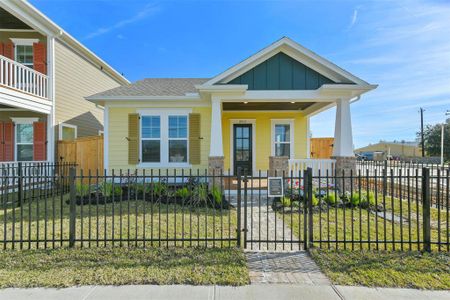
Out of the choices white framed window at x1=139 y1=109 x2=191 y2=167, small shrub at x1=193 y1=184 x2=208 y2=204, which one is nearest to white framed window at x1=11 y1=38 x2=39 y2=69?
white framed window at x1=139 y1=109 x2=191 y2=167

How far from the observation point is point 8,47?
38.1ft

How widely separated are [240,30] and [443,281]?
523 inches

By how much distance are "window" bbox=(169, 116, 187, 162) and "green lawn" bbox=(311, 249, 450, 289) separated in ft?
23.0

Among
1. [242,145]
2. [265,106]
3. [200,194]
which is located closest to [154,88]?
[242,145]

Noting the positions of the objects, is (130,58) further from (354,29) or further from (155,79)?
(354,29)

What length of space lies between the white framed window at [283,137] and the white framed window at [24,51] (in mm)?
11364

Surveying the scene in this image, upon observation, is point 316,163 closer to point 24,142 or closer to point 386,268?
point 386,268

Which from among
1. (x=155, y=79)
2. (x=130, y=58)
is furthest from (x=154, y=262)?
(x=130, y=58)

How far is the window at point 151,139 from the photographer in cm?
1030

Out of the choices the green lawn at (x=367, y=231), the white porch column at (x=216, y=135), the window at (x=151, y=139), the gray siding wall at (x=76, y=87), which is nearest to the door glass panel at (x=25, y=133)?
the gray siding wall at (x=76, y=87)

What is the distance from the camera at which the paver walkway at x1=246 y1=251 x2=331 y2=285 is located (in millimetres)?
3467

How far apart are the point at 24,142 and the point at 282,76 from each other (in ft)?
38.0

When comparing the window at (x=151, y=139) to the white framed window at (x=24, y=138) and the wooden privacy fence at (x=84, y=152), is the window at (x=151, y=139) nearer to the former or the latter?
the wooden privacy fence at (x=84, y=152)

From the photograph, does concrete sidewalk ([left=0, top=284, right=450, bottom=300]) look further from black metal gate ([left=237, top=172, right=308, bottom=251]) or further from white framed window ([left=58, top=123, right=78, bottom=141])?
white framed window ([left=58, top=123, right=78, bottom=141])
